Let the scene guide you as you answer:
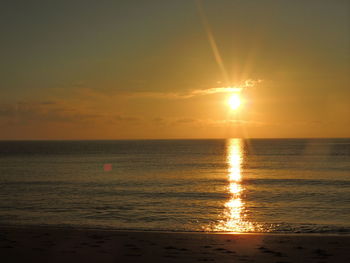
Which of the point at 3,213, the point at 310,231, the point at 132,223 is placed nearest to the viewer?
the point at 310,231

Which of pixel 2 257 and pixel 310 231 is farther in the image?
pixel 310 231

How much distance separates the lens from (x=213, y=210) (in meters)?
26.3

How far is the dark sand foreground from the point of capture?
1277 centimetres

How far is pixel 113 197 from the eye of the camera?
32969 millimetres

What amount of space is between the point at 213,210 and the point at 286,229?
281 inches

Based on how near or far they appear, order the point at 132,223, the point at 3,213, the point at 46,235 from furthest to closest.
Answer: the point at 3,213 < the point at 132,223 < the point at 46,235

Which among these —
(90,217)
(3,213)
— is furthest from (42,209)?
(90,217)

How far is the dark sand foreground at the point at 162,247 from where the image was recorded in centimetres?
1277

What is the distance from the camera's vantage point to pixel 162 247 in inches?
576

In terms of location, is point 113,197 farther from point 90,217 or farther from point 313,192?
point 313,192

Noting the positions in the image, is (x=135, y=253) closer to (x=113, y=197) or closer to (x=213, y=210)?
(x=213, y=210)

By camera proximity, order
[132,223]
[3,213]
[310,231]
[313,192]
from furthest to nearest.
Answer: [313,192]
[3,213]
[132,223]
[310,231]

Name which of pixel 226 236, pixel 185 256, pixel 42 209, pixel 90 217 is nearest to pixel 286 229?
pixel 226 236

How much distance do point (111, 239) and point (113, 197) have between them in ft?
57.1
